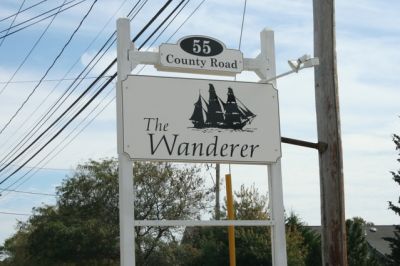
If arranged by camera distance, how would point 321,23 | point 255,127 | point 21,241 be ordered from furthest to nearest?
point 21,241
point 321,23
point 255,127

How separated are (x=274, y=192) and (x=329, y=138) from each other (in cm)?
103

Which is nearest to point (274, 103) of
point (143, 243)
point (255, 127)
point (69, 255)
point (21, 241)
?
point (255, 127)

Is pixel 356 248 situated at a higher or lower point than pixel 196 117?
lower

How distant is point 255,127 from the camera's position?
8.89m

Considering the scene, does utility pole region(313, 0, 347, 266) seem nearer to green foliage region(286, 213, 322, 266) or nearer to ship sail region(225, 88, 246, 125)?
ship sail region(225, 88, 246, 125)

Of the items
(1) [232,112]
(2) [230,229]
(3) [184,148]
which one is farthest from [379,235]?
(3) [184,148]

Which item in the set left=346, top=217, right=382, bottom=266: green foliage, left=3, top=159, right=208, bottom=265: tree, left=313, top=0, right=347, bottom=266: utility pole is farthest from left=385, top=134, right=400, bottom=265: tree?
left=313, top=0, right=347, bottom=266: utility pole

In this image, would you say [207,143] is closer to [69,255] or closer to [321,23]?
[321,23]

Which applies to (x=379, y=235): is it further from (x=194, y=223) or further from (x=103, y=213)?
(x=194, y=223)

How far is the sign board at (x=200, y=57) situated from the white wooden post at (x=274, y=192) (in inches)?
15.7

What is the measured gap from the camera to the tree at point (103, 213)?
38.8 m

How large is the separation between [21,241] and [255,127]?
44283 mm

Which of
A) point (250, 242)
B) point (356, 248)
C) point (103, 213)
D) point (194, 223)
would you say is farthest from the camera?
point (103, 213)

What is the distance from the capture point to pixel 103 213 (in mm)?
41094
